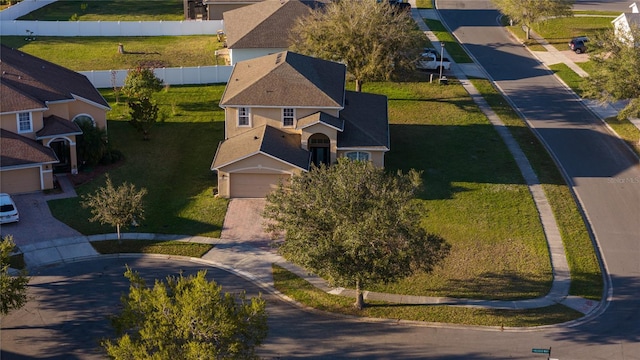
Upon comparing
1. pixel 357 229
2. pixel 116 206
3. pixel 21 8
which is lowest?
pixel 357 229

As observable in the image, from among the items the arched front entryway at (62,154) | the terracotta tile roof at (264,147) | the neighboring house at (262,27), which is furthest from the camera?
the neighboring house at (262,27)

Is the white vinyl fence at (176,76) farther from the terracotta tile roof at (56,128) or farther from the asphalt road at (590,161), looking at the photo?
the asphalt road at (590,161)

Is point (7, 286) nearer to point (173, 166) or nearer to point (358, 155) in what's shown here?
point (173, 166)

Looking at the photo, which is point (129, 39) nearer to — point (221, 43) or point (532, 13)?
point (221, 43)

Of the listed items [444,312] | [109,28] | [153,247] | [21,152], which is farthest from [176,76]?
[444,312]

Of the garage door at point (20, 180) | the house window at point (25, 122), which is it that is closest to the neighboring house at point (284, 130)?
the garage door at point (20, 180)

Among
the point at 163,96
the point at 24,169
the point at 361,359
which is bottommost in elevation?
the point at 361,359

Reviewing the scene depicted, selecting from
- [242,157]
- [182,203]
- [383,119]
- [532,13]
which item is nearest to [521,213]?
[383,119]
